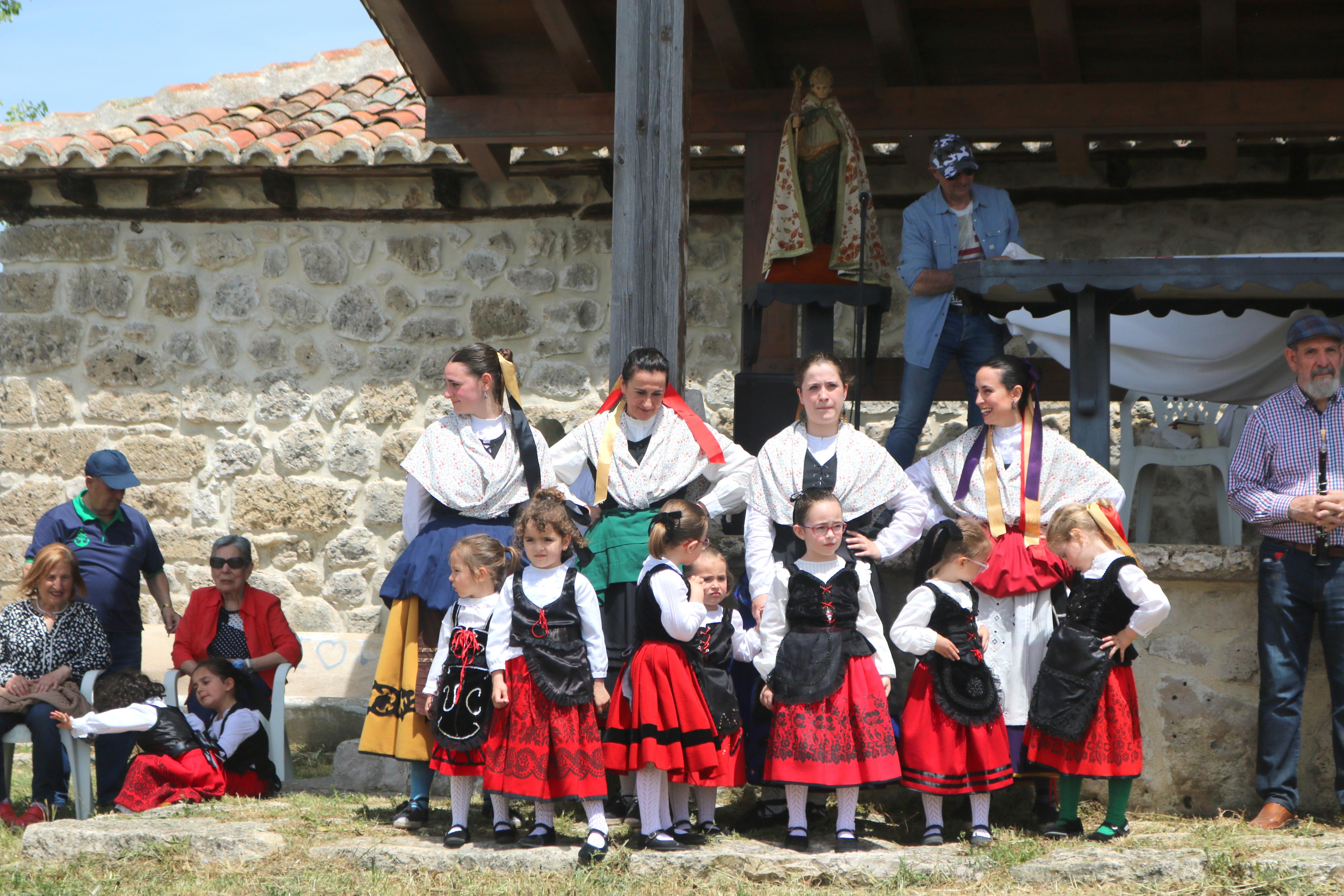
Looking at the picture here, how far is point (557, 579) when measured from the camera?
3941mm

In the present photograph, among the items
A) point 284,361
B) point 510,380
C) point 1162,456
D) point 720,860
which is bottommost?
point 720,860

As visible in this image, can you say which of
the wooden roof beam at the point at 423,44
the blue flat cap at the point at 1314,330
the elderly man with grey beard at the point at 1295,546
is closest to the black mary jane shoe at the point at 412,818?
the elderly man with grey beard at the point at 1295,546

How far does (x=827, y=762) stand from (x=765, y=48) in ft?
11.9

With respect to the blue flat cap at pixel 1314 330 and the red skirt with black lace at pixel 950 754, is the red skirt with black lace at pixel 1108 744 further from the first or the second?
the blue flat cap at pixel 1314 330

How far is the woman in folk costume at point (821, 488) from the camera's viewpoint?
4.09 meters

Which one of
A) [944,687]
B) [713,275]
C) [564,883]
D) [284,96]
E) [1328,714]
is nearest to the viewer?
[564,883]

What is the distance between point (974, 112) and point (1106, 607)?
272cm

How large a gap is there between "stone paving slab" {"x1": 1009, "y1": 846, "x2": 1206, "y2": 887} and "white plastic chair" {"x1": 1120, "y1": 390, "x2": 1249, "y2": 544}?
2.23 m

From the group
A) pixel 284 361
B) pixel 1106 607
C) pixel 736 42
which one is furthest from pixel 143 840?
pixel 736 42

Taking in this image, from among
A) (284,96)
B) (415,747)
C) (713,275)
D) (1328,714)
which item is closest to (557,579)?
(415,747)

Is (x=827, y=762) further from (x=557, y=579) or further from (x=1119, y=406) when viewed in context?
(x=1119, y=406)

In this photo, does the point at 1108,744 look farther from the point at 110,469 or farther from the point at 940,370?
the point at 110,469

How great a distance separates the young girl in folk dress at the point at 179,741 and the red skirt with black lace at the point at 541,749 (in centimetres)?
142

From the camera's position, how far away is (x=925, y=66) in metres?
6.09
